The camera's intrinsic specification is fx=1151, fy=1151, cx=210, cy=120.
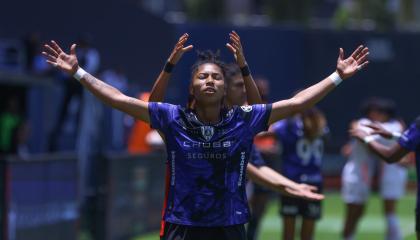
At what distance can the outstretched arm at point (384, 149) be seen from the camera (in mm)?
9102

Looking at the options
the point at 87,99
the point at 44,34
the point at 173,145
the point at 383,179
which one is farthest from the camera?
the point at 44,34

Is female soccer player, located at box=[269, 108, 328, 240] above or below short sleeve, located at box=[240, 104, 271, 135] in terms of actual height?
below

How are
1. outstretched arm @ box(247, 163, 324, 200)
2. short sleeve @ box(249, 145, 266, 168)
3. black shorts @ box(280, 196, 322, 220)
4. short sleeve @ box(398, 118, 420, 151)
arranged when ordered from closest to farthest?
outstretched arm @ box(247, 163, 324, 200) < short sleeve @ box(398, 118, 420, 151) < short sleeve @ box(249, 145, 266, 168) < black shorts @ box(280, 196, 322, 220)

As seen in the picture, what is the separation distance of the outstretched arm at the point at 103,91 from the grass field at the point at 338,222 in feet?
24.8

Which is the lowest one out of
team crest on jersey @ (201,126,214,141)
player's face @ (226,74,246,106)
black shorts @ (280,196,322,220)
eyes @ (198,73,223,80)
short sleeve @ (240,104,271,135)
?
black shorts @ (280,196,322,220)

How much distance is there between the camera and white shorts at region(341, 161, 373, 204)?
49.4 ft

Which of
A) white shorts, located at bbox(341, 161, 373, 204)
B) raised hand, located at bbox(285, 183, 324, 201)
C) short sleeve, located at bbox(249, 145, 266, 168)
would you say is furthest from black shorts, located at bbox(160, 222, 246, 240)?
white shorts, located at bbox(341, 161, 373, 204)

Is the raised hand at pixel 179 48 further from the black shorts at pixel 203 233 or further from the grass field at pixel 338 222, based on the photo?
the grass field at pixel 338 222

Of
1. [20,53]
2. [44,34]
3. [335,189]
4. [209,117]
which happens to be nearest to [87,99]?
[20,53]

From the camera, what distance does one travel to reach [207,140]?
24.4 feet

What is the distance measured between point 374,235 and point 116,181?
4593 millimetres

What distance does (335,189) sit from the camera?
102 ft

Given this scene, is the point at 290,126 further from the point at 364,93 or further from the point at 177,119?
the point at 364,93

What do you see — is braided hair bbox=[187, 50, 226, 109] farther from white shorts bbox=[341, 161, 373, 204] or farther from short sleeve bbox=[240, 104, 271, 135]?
white shorts bbox=[341, 161, 373, 204]
